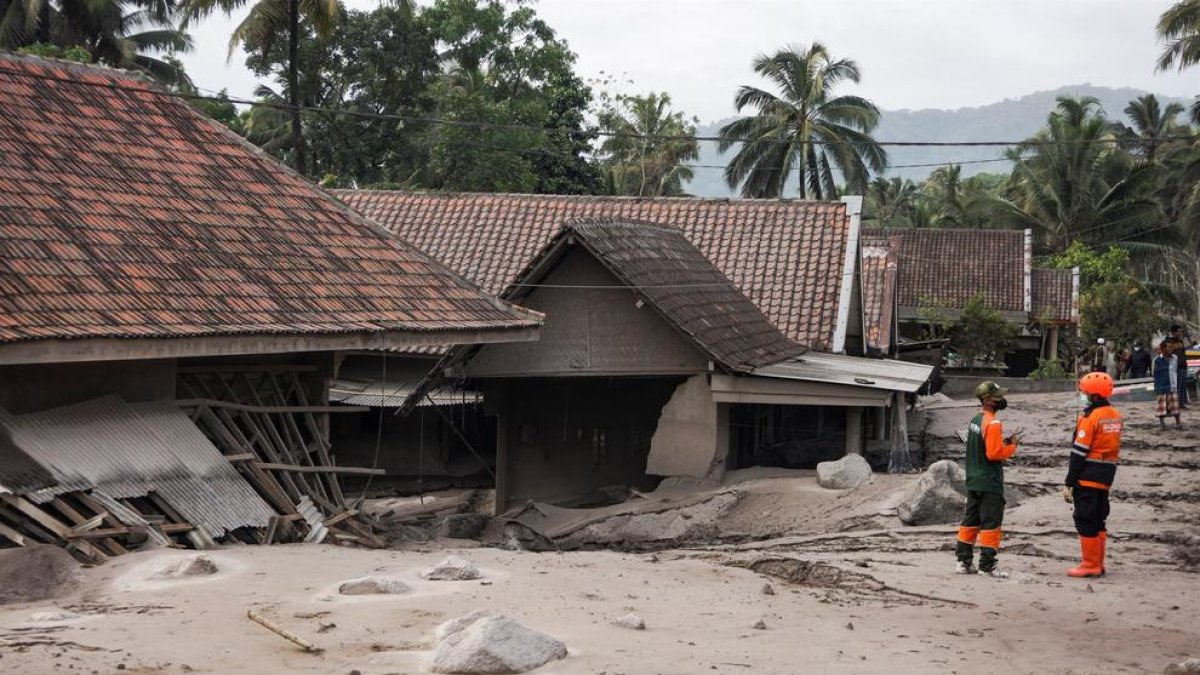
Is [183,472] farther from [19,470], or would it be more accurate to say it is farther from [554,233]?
[554,233]

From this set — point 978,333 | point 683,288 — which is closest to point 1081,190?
point 978,333

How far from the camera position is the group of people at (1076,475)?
37.4ft

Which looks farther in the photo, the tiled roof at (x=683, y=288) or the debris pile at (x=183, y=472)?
the tiled roof at (x=683, y=288)

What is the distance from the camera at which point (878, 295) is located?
26.9m

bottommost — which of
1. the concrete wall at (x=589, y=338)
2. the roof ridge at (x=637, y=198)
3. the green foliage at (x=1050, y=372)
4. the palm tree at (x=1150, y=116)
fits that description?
the green foliage at (x=1050, y=372)

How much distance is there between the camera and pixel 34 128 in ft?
47.1

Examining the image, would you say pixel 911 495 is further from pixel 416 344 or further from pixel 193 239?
pixel 193 239

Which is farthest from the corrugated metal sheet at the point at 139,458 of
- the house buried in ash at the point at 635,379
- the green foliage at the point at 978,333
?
the green foliage at the point at 978,333

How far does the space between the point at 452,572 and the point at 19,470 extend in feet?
11.4

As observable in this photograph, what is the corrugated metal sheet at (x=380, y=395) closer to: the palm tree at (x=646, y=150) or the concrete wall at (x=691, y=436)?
the concrete wall at (x=691, y=436)

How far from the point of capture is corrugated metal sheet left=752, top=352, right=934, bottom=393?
63.0 ft

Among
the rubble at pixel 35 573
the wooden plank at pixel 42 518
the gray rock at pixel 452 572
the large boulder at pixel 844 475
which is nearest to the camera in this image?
the rubble at pixel 35 573

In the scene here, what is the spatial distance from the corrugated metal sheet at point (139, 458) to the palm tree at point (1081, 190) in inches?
1564

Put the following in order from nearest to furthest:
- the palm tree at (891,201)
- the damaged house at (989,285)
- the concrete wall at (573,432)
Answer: the concrete wall at (573,432) < the damaged house at (989,285) < the palm tree at (891,201)
